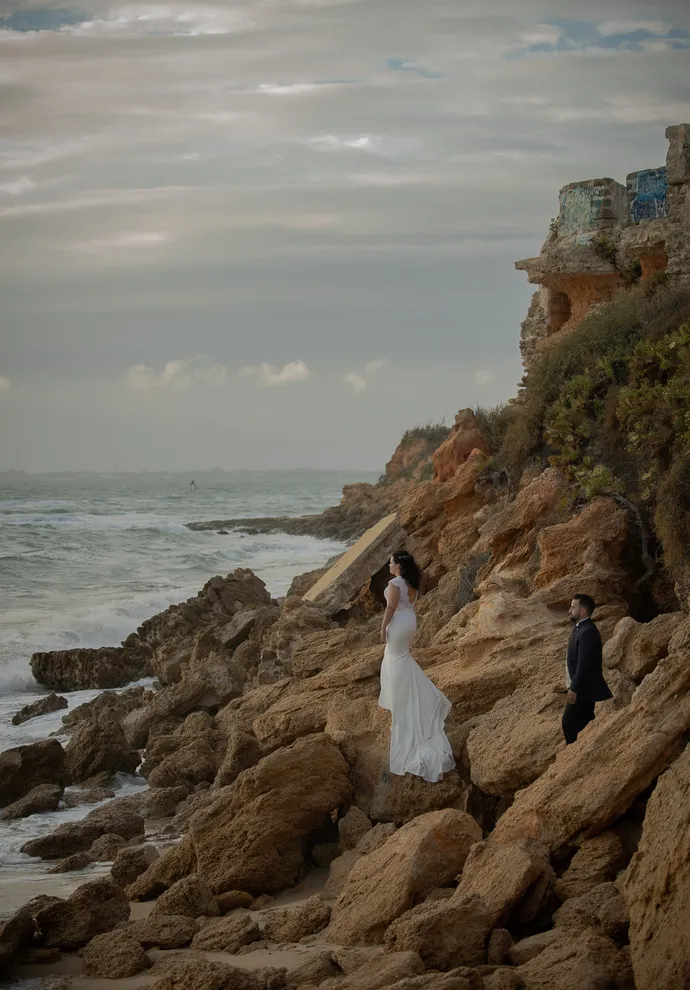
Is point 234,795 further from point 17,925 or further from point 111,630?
point 111,630

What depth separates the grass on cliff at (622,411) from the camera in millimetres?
12008

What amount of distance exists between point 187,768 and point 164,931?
14.2 ft

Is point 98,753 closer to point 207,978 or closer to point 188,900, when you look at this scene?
point 188,900

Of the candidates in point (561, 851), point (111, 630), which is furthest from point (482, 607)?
point (111, 630)

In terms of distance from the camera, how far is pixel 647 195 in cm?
1806

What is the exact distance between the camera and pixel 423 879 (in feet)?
23.0

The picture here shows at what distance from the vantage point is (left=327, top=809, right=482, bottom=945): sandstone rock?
272 inches

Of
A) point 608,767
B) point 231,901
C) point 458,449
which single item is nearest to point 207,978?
point 231,901

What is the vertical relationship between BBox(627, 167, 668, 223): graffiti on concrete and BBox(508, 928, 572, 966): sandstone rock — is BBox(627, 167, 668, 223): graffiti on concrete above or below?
above

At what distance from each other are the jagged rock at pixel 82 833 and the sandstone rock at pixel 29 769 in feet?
6.10

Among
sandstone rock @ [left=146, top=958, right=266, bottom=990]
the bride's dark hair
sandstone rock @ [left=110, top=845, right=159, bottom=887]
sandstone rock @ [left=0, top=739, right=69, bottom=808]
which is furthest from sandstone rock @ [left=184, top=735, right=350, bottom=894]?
sandstone rock @ [left=0, top=739, right=69, bottom=808]

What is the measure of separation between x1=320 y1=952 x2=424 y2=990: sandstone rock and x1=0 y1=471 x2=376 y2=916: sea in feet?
11.7

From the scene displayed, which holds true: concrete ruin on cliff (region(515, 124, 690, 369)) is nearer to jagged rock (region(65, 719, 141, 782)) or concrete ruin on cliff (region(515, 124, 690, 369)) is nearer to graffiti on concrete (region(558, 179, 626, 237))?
graffiti on concrete (region(558, 179, 626, 237))

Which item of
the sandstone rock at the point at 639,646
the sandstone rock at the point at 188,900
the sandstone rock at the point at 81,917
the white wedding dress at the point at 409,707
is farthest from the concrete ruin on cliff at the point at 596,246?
the sandstone rock at the point at 81,917
